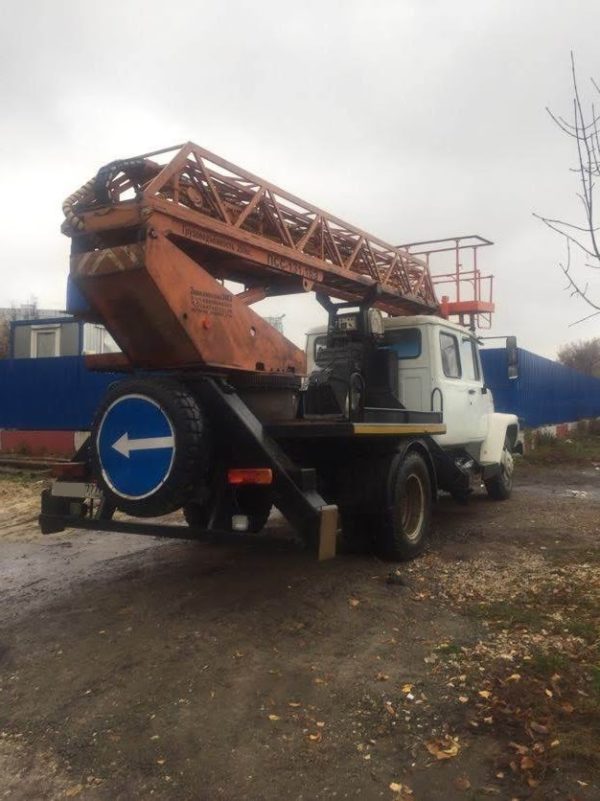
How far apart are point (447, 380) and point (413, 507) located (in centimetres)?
195

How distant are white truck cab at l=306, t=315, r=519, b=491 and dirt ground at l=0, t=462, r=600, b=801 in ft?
6.03

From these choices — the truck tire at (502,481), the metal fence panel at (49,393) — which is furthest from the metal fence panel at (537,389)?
the metal fence panel at (49,393)

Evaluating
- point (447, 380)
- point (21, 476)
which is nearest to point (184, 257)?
point (447, 380)

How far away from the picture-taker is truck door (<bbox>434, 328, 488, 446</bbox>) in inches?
314

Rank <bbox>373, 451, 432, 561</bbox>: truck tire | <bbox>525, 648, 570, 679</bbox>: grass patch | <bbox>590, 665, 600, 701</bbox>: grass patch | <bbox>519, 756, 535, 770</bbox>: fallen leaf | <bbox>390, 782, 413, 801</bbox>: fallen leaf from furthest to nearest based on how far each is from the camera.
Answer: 1. <bbox>373, 451, 432, 561</bbox>: truck tire
2. <bbox>525, 648, 570, 679</bbox>: grass patch
3. <bbox>590, 665, 600, 701</bbox>: grass patch
4. <bbox>519, 756, 535, 770</bbox>: fallen leaf
5. <bbox>390, 782, 413, 801</bbox>: fallen leaf

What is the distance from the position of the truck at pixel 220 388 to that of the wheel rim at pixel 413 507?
0.7 inches

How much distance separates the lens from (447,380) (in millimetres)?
8023

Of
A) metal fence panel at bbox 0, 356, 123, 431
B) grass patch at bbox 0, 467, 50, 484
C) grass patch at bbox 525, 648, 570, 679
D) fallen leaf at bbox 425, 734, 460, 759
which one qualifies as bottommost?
fallen leaf at bbox 425, 734, 460, 759

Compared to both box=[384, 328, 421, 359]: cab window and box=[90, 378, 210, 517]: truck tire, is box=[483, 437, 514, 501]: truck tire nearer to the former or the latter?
box=[384, 328, 421, 359]: cab window

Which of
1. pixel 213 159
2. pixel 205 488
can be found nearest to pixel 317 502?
pixel 205 488

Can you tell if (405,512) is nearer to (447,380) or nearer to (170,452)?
(447,380)

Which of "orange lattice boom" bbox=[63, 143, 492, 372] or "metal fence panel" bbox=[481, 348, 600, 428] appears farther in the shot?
"metal fence panel" bbox=[481, 348, 600, 428]

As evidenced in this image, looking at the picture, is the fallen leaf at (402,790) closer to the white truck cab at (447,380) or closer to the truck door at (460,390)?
the white truck cab at (447,380)

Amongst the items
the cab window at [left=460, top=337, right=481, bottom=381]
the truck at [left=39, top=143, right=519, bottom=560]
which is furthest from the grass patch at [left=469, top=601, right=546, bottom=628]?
the cab window at [left=460, top=337, right=481, bottom=381]
